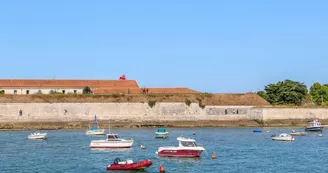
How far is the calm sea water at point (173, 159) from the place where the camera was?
3416 centimetres

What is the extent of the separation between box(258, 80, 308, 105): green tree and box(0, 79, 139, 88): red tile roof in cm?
2461

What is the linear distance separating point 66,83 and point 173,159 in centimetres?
5411

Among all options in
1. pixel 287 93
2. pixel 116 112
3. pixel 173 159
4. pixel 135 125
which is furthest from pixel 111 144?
pixel 287 93

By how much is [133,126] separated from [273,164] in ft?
128

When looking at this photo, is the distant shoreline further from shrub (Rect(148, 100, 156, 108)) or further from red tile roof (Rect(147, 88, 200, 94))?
red tile roof (Rect(147, 88, 200, 94))

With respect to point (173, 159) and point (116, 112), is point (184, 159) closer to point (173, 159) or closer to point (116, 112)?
point (173, 159)

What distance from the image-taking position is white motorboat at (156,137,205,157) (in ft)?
128

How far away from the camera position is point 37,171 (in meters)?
32.6

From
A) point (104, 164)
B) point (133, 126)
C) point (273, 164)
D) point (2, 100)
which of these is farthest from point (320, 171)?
point (2, 100)

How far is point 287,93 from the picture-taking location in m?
94.6

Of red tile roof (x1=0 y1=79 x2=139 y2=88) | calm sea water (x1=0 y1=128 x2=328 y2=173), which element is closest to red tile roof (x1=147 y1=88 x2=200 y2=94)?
red tile roof (x1=0 y1=79 x2=139 y2=88)

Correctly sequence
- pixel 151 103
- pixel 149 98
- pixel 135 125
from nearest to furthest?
1. pixel 135 125
2. pixel 151 103
3. pixel 149 98

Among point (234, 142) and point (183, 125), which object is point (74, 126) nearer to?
point (183, 125)

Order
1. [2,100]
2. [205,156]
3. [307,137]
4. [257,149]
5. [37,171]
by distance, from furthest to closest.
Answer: [2,100]
[307,137]
[257,149]
[205,156]
[37,171]
